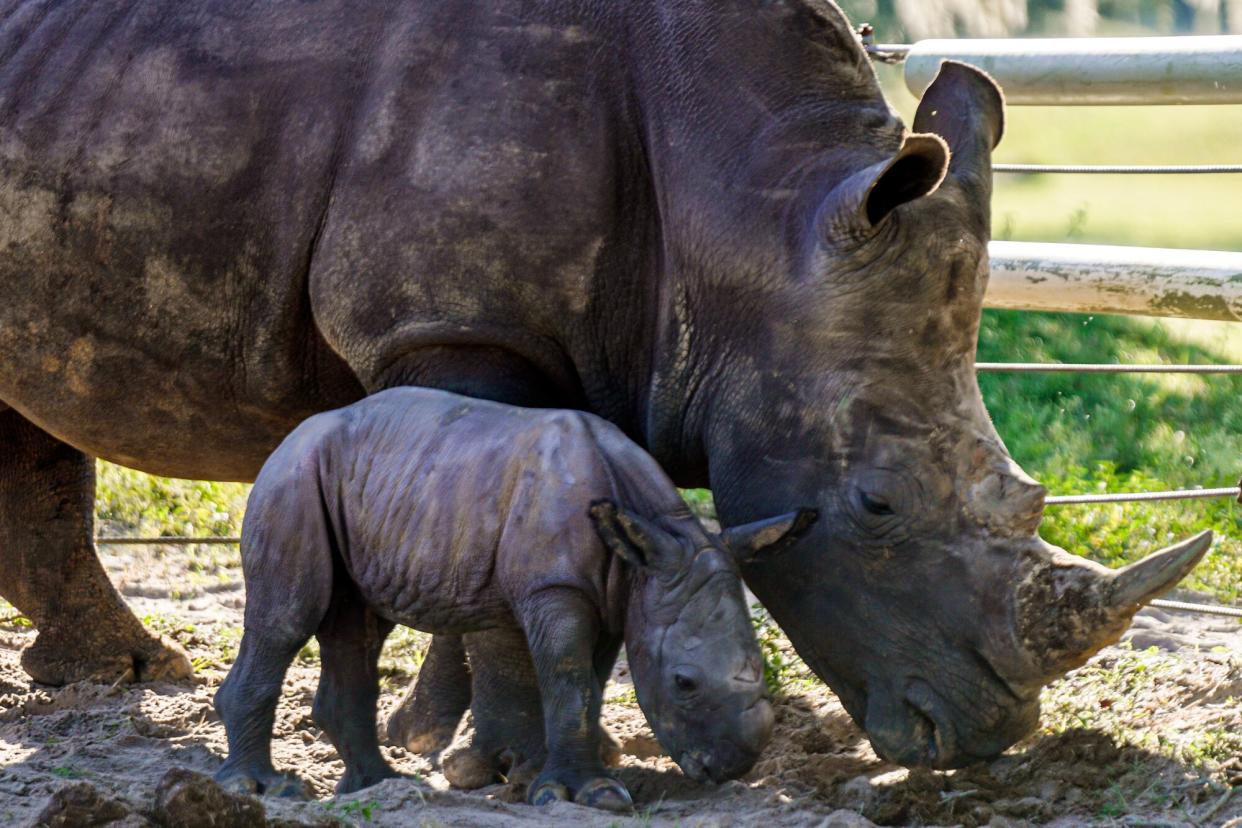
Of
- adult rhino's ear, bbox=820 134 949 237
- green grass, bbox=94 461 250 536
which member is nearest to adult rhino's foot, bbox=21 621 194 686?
green grass, bbox=94 461 250 536

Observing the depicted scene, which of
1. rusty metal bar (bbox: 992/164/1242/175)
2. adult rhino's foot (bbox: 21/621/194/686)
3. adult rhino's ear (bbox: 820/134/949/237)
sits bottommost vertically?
adult rhino's foot (bbox: 21/621/194/686)

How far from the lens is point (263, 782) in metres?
4.22

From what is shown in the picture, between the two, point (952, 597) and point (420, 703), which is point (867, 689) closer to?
point (952, 597)

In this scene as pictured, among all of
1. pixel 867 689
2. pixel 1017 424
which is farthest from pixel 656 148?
pixel 1017 424

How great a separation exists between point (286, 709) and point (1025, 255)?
282 cm

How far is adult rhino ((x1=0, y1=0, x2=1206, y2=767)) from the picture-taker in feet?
13.9

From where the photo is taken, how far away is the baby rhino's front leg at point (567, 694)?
399 centimetres

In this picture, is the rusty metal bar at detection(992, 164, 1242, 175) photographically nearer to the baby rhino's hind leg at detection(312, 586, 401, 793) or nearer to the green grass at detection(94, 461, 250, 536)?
the baby rhino's hind leg at detection(312, 586, 401, 793)

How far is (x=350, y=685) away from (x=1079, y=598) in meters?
1.59

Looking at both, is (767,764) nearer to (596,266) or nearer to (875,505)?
(875,505)

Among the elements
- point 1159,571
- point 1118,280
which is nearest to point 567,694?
point 1159,571

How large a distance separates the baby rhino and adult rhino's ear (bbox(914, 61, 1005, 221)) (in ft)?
2.85

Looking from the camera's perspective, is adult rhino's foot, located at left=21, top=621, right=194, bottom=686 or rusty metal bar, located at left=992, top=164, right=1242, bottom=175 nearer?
adult rhino's foot, located at left=21, top=621, right=194, bottom=686

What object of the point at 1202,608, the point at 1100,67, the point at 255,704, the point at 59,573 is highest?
the point at 1100,67
